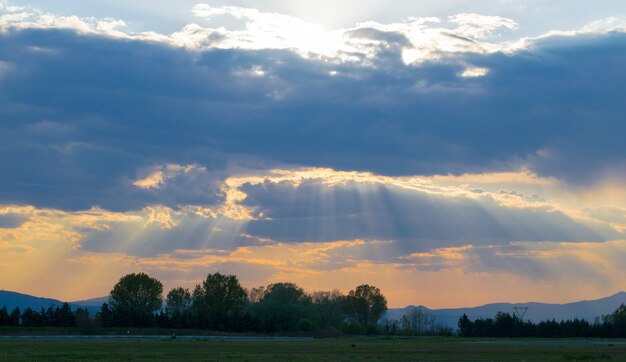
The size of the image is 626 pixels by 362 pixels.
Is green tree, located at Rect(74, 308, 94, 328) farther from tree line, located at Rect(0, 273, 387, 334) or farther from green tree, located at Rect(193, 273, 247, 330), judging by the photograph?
green tree, located at Rect(193, 273, 247, 330)

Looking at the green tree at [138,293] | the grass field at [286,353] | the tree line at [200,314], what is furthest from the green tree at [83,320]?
the grass field at [286,353]

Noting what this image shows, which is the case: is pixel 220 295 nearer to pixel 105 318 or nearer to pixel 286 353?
pixel 105 318

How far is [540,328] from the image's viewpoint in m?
152

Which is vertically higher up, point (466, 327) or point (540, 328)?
point (466, 327)

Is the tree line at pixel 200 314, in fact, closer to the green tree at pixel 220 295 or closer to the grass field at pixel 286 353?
the green tree at pixel 220 295

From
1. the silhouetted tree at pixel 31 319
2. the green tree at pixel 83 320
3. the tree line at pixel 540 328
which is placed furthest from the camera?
the tree line at pixel 540 328

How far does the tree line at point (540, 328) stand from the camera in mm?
149000

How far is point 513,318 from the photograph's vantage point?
157m

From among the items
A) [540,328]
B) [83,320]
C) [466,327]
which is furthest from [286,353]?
[466,327]

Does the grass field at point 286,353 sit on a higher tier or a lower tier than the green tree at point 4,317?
lower

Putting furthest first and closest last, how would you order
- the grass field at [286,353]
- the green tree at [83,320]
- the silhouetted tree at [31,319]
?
1. the green tree at [83,320]
2. the silhouetted tree at [31,319]
3. the grass field at [286,353]

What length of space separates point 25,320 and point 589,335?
106 m

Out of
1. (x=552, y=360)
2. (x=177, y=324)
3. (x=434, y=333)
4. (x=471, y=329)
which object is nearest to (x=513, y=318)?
(x=471, y=329)

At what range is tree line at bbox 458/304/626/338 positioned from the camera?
149 metres
